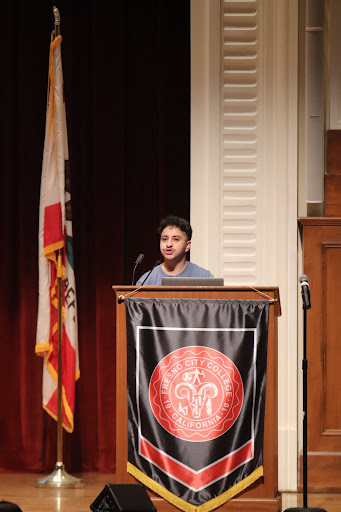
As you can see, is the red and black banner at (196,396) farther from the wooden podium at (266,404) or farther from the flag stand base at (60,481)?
the flag stand base at (60,481)

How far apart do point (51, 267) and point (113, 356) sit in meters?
0.79

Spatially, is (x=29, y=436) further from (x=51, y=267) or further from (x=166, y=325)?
(x=166, y=325)

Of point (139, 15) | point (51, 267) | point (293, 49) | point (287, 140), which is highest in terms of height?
point (139, 15)

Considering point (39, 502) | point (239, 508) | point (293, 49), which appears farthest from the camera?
point (293, 49)

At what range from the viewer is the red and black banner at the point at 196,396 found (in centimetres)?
371

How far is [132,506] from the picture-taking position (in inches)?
119

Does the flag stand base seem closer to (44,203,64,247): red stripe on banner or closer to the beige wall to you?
the beige wall

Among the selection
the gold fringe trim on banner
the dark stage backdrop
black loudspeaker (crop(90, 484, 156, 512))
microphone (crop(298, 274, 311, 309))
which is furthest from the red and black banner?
the dark stage backdrop

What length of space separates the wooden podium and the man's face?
86 centimetres

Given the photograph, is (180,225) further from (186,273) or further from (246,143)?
(246,143)

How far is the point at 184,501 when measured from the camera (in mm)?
3697

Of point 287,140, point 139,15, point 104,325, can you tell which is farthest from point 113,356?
point 139,15

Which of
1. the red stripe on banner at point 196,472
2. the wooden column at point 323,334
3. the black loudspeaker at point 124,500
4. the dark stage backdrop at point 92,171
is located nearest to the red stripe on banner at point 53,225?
the dark stage backdrop at point 92,171

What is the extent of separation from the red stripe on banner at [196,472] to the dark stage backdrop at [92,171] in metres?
1.84
